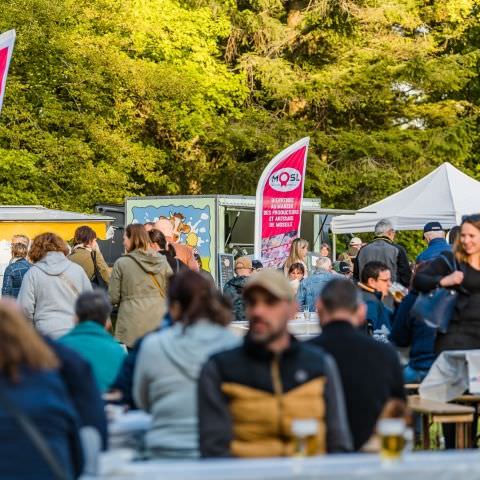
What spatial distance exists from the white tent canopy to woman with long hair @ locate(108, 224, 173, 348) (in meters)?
10.7

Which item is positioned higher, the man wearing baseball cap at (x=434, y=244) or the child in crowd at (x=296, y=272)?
the man wearing baseball cap at (x=434, y=244)

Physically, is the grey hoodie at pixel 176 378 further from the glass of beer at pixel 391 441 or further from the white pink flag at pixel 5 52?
the white pink flag at pixel 5 52

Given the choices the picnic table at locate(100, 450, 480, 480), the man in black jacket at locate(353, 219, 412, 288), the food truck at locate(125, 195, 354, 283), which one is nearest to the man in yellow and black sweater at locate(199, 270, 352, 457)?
the picnic table at locate(100, 450, 480, 480)

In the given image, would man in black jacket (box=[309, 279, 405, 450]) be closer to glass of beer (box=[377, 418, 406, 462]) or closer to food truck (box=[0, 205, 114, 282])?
glass of beer (box=[377, 418, 406, 462])

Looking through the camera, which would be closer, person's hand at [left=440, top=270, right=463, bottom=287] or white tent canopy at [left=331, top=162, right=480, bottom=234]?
person's hand at [left=440, top=270, right=463, bottom=287]

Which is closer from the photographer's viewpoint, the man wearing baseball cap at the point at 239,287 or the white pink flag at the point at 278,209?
the man wearing baseball cap at the point at 239,287

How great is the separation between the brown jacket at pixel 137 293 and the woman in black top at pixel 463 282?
291 cm

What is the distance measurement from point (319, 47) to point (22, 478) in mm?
34098

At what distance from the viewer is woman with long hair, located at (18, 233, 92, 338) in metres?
11.2

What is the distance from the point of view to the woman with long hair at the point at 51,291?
36.8ft

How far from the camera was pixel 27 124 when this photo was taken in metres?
32.1

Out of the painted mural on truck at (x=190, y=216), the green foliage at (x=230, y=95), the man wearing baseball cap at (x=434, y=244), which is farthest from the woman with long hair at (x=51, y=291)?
the green foliage at (x=230, y=95)

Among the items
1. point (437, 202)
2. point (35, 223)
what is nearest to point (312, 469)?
point (35, 223)

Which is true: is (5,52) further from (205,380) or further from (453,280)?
(205,380)
